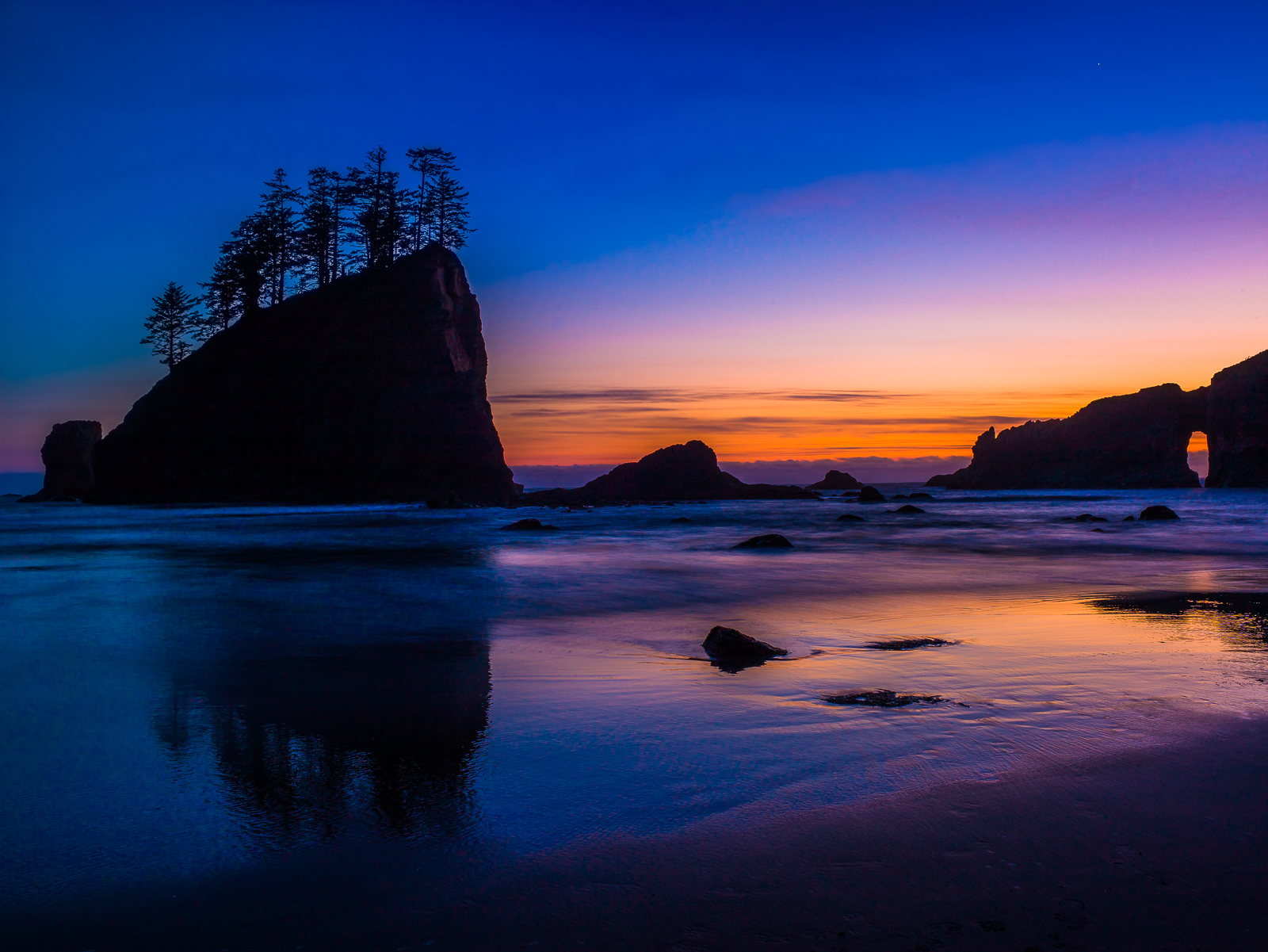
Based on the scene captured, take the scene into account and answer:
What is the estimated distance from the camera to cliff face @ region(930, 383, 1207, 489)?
88.0m

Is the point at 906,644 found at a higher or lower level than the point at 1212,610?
higher

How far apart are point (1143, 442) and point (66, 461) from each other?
118764 millimetres

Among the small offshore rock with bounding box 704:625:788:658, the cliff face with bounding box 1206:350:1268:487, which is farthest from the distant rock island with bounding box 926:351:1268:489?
the small offshore rock with bounding box 704:625:788:658

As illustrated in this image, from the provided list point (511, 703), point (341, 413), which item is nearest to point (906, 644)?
point (511, 703)

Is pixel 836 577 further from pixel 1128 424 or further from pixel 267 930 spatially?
pixel 1128 424

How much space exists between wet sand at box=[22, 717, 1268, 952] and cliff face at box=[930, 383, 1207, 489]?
4071 inches

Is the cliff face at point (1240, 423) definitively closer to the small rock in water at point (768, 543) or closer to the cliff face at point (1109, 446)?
the cliff face at point (1109, 446)

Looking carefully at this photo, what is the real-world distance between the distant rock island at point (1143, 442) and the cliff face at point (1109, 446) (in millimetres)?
93

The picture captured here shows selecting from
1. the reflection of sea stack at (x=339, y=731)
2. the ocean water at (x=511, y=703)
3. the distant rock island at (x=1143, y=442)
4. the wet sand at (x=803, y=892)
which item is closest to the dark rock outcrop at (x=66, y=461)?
the ocean water at (x=511, y=703)

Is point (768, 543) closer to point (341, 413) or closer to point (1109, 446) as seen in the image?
point (341, 413)

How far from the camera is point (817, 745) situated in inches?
164

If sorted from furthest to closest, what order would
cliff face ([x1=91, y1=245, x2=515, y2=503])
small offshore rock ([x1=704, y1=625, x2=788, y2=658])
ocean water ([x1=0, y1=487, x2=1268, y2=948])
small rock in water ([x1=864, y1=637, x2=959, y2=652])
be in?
cliff face ([x1=91, y1=245, x2=515, y2=503]) → small rock in water ([x1=864, y1=637, x2=959, y2=652]) → small offshore rock ([x1=704, y1=625, x2=788, y2=658]) → ocean water ([x1=0, y1=487, x2=1268, y2=948])

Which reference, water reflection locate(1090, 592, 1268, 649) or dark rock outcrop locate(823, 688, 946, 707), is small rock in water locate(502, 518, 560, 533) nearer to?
water reflection locate(1090, 592, 1268, 649)

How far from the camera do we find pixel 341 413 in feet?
151
